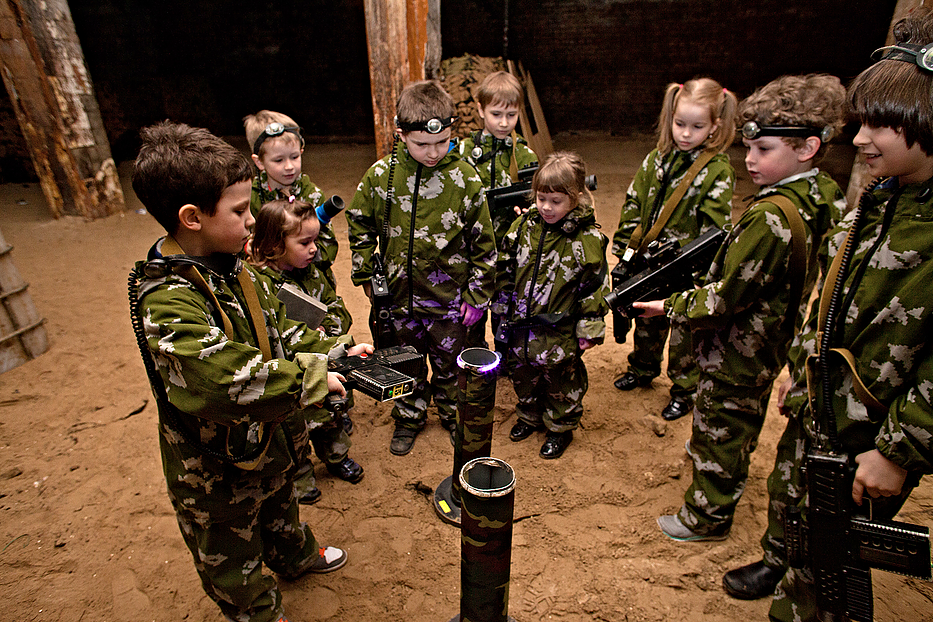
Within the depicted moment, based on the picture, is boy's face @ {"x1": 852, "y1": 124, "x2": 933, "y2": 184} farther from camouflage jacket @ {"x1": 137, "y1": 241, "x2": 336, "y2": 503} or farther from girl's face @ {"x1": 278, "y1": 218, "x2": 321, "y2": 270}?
girl's face @ {"x1": 278, "y1": 218, "x2": 321, "y2": 270}

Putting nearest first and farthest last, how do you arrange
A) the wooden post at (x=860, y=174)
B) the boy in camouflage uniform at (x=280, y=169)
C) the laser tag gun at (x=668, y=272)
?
the laser tag gun at (x=668, y=272)
the boy in camouflage uniform at (x=280, y=169)
the wooden post at (x=860, y=174)

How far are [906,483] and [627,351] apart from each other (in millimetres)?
2678

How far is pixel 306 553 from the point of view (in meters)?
2.31

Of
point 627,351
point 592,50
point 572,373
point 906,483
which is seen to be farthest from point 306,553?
point 592,50

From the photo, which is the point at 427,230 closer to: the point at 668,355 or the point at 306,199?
the point at 306,199

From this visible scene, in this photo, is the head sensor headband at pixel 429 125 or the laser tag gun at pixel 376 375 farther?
the head sensor headband at pixel 429 125

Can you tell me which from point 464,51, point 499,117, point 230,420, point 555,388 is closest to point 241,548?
point 230,420

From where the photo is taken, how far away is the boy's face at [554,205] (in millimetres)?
2746

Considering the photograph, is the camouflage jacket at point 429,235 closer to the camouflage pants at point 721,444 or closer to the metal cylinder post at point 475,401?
the metal cylinder post at point 475,401

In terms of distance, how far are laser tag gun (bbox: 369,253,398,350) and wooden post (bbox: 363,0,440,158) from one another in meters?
2.80

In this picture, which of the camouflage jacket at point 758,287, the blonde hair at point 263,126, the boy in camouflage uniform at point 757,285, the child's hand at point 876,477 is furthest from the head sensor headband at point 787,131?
the blonde hair at point 263,126

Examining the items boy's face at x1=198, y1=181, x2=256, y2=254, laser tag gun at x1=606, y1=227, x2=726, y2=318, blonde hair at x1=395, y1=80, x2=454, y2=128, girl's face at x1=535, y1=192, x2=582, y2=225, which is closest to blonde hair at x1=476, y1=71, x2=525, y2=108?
blonde hair at x1=395, y1=80, x2=454, y2=128

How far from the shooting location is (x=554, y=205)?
2.77 m

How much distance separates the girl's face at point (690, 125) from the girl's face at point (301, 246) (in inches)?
84.6
